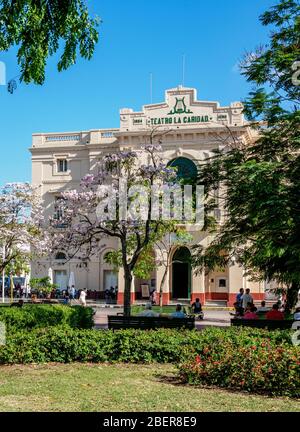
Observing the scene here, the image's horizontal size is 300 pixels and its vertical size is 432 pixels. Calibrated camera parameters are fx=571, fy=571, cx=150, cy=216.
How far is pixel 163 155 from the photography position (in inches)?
1636

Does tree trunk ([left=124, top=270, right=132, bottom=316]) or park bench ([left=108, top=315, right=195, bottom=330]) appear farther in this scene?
tree trunk ([left=124, top=270, right=132, bottom=316])

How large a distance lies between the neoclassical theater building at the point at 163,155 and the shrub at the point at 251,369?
28.7 metres

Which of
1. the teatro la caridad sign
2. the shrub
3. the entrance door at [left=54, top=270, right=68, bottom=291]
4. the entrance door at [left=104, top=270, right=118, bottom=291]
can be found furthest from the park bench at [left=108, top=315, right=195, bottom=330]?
the entrance door at [left=54, top=270, right=68, bottom=291]

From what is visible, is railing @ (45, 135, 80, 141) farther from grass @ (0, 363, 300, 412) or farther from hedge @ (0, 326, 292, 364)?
grass @ (0, 363, 300, 412)

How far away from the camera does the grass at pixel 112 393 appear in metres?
7.77

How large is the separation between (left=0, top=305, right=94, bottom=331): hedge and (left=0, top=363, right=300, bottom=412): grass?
3.34 m

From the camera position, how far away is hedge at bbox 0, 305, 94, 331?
14.4m

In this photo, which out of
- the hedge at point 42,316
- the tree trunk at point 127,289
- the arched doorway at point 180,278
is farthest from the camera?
the arched doorway at point 180,278

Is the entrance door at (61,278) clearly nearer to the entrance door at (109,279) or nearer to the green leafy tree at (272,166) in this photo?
the entrance door at (109,279)

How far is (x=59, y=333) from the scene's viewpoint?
40.1 ft

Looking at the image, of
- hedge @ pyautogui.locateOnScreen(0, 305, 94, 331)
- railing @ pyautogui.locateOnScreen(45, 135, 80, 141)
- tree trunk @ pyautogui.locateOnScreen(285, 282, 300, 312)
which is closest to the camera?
hedge @ pyautogui.locateOnScreen(0, 305, 94, 331)

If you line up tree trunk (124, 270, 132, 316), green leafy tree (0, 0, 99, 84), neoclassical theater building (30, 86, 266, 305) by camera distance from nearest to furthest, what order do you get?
green leafy tree (0, 0, 99, 84), tree trunk (124, 270, 132, 316), neoclassical theater building (30, 86, 266, 305)

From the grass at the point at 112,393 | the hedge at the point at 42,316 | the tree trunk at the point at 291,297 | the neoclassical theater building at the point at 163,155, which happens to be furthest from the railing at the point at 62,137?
the grass at the point at 112,393
